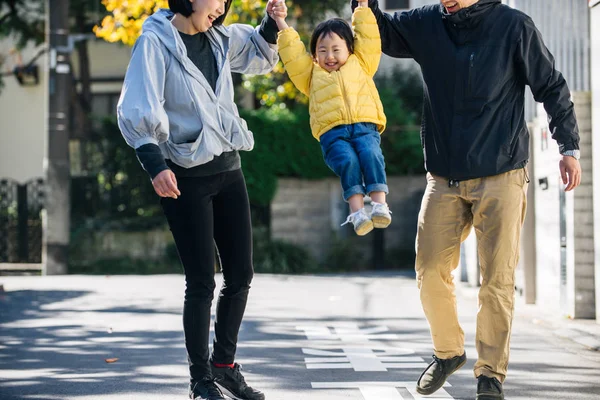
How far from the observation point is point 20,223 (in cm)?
1938

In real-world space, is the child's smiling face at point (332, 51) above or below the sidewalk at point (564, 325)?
above

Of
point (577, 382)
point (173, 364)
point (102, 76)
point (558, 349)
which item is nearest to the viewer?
point (577, 382)

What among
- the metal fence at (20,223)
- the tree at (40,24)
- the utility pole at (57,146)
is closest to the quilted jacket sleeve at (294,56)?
the utility pole at (57,146)

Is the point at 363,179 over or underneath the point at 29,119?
underneath

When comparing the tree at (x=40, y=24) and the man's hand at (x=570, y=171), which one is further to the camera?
the tree at (x=40, y=24)

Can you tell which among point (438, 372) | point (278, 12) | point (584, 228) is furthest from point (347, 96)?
point (584, 228)

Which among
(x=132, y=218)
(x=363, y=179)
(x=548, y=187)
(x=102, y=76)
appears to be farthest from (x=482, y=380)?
(x=102, y=76)

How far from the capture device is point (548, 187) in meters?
10.7

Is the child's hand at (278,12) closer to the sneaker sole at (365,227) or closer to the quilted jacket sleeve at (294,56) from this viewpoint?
the quilted jacket sleeve at (294,56)

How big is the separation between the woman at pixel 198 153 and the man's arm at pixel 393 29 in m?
0.52

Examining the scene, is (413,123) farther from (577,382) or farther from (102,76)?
(577,382)

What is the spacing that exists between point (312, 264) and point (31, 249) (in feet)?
18.6

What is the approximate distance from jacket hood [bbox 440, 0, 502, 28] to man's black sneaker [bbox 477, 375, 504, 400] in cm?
180

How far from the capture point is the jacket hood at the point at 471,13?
4941 mm
